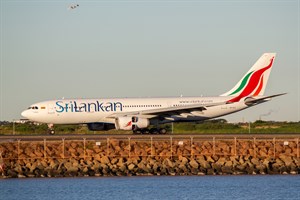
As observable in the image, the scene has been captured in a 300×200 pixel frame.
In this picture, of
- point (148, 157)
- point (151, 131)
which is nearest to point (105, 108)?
point (151, 131)

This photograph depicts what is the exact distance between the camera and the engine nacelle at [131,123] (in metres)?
73.8

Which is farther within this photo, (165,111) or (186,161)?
(165,111)

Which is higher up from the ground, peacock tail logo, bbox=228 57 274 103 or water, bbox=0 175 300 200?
peacock tail logo, bbox=228 57 274 103

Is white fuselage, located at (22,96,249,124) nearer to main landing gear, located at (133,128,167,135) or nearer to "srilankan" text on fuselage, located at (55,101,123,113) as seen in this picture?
"srilankan" text on fuselage, located at (55,101,123,113)

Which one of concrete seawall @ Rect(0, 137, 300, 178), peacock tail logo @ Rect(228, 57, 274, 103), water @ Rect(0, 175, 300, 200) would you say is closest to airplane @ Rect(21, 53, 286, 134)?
peacock tail logo @ Rect(228, 57, 274, 103)

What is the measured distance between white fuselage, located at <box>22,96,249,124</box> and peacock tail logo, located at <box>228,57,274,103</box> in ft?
8.21

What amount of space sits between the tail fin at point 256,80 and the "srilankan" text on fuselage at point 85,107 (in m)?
10.9

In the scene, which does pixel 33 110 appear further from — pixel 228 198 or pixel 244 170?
pixel 228 198

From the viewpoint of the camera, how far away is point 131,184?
155ft

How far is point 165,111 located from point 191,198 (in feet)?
108

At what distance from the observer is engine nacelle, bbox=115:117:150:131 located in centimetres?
7375

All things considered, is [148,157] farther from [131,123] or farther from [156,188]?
[131,123]

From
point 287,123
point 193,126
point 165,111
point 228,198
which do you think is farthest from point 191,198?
point 287,123

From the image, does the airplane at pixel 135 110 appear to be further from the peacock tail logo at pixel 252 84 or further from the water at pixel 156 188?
the water at pixel 156 188
